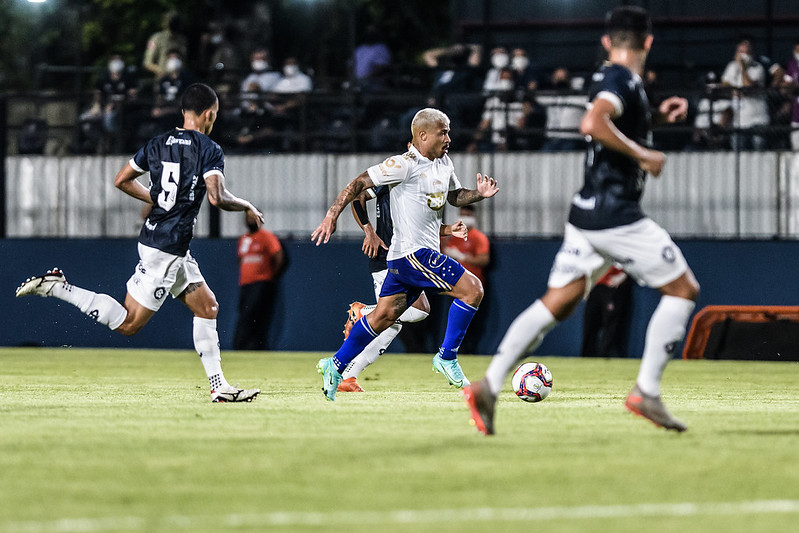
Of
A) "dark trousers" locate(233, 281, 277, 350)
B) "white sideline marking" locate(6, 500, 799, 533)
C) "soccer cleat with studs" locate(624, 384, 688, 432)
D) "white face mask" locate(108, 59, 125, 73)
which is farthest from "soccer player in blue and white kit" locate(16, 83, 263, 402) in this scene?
"white face mask" locate(108, 59, 125, 73)

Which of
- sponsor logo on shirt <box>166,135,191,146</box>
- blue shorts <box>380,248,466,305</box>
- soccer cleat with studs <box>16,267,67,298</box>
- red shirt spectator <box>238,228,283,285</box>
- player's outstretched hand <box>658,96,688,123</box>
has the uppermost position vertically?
player's outstretched hand <box>658,96,688,123</box>

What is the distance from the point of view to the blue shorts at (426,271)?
433 inches

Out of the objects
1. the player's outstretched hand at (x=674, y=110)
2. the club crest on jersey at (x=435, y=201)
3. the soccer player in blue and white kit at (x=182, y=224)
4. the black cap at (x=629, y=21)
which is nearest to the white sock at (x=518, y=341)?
the player's outstretched hand at (x=674, y=110)

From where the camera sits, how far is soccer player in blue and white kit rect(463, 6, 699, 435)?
776cm

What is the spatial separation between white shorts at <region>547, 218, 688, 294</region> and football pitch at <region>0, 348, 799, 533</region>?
888 millimetres

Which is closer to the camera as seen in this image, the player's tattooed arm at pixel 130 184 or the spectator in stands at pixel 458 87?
the player's tattooed arm at pixel 130 184

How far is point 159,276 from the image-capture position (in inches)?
419

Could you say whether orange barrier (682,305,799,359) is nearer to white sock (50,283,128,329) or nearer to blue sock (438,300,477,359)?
blue sock (438,300,477,359)

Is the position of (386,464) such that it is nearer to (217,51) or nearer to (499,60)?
(499,60)

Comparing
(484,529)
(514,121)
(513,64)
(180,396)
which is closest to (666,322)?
(484,529)

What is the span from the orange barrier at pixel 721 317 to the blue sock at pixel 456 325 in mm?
7597

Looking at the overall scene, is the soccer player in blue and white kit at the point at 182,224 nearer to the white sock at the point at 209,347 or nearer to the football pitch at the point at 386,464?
the white sock at the point at 209,347

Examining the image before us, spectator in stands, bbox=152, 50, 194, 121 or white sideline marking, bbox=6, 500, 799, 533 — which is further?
spectator in stands, bbox=152, 50, 194, 121

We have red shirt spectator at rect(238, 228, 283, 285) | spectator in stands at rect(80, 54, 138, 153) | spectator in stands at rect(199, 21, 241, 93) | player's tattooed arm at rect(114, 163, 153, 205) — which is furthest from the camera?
spectator in stands at rect(199, 21, 241, 93)
